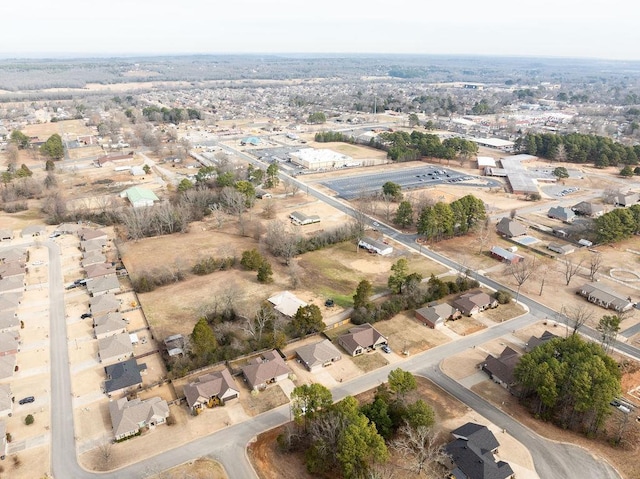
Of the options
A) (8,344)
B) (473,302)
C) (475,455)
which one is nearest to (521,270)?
(473,302)

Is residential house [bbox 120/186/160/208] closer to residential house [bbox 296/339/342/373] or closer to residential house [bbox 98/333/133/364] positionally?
residential house [bbox 98/333/133/364]

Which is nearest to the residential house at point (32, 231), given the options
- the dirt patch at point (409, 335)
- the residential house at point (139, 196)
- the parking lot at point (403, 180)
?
the residential house at point (139, 196)

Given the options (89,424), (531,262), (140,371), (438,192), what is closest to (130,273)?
(140,371)

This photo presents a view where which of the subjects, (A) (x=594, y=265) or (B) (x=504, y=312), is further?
(A) (x=594, y=265)

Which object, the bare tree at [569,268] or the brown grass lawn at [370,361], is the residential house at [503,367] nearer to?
the brown grass lawn at [370,361]

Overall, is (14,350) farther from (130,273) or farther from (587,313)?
(587,313)

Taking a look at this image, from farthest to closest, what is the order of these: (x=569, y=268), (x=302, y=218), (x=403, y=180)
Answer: (x=403, y=180) → (x=302, y=218) → (x=569, y=268)

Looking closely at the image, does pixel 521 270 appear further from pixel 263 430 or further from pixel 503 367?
pixel 263 430
